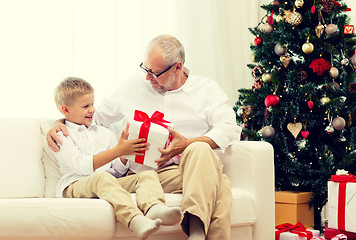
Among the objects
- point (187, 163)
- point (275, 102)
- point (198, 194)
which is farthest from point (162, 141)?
point (275, 102)

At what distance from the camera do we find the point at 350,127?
3201 mm

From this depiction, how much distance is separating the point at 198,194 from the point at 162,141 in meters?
0.36

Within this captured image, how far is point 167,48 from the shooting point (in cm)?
245

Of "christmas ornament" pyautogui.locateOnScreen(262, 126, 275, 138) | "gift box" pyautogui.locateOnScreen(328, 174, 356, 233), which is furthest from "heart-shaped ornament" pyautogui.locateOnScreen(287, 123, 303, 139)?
"gift box" pyautogui.locateOnScreen(328, 174, 356, 233)

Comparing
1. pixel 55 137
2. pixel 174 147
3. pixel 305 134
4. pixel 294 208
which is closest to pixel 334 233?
pixel 294 208

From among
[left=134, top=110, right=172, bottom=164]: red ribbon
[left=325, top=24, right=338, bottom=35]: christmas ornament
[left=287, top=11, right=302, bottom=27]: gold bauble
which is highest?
[left=287, top=11, right=302, bottom=27]: gold bauble

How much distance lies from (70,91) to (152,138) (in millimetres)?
447

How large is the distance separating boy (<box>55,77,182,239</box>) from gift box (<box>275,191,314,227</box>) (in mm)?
1213

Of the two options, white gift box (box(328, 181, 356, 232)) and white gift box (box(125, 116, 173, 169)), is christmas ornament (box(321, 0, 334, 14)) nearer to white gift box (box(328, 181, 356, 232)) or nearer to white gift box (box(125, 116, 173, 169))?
white gift box (box(328, 181, 356, 232))

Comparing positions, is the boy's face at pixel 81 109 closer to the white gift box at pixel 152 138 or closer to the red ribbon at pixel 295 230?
the white gift box at pixel 152 138

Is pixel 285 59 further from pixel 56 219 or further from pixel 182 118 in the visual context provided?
pixel 56 219

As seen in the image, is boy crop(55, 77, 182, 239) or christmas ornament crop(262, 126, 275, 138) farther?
christmas ornament crop(262, 126, 275, 138)

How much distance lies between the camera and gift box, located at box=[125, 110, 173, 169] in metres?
2.19

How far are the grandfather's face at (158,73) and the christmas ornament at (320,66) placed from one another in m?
1.06
